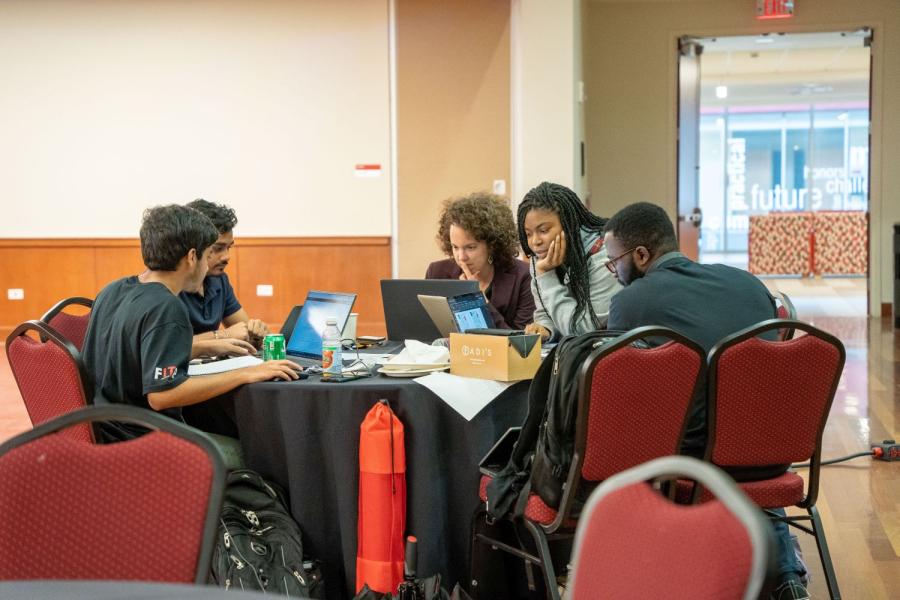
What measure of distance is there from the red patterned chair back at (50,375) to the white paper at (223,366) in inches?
13.3

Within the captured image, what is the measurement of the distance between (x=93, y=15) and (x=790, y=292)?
29.4ft

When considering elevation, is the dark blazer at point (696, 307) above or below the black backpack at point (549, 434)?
above

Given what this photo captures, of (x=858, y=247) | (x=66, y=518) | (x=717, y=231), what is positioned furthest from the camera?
(x=717, y=231)

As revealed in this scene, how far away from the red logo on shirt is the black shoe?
1754 mm

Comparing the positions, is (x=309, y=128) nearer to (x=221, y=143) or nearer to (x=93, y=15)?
(x=221, y=143)

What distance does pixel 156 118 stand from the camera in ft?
25.9

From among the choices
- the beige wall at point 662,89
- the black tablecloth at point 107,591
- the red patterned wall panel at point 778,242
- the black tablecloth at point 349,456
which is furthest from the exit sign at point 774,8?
the black tablecloth at point 107,591

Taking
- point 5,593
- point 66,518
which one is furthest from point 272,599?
point 66,518

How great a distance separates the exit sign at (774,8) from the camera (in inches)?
334

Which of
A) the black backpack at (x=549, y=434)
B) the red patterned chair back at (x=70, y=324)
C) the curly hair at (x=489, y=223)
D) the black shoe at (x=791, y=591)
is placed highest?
the curly hair at (x=489, y=223)

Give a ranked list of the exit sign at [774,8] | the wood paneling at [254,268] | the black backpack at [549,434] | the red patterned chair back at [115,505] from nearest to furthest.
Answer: the red patterned chair back at [115,505], the black backpack at [549,434], the wood paneling at [254,268], the exit sign at [774,8]

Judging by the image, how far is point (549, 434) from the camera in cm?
214

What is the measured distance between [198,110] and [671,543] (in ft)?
24.7

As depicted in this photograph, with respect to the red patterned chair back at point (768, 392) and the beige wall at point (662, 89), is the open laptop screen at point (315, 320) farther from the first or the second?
the beige wall at point (662, 89)
